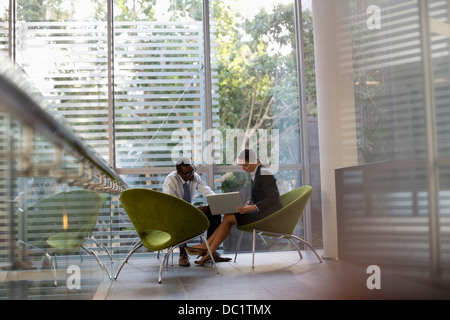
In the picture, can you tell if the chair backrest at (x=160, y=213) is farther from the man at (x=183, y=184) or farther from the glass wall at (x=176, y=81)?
the glass wall at (x=176, y=81)

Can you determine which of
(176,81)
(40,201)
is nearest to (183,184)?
(176,81)

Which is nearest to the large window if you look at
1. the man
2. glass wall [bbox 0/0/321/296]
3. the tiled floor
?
glass wall [bbox 0/0/321/296]

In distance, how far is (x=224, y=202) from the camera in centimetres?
570

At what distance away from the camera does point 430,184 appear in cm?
403

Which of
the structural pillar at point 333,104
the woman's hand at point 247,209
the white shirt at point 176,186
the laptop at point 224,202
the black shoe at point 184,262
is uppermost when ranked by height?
the structural pillar at point 333,104

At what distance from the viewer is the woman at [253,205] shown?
18.7ft

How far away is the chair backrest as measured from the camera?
15.8 feet

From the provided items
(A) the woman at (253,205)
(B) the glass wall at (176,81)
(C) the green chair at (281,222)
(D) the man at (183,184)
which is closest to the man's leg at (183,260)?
(D) the man at (183,184)

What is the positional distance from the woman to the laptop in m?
0.08

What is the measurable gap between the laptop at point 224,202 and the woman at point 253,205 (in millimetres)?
76

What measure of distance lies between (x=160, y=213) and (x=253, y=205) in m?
1.25

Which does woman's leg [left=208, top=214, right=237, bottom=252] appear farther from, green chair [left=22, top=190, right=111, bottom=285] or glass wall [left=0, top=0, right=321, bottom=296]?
green chair [left=22, top=190, right=111, bottom=285]

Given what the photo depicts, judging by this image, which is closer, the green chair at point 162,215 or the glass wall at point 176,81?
the green chair at point 162,215
